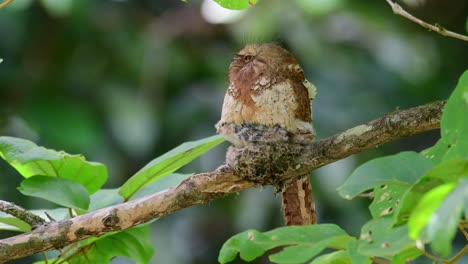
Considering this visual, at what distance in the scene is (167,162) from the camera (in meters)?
2.14

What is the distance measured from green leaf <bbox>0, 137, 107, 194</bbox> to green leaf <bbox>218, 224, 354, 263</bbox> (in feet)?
2.21

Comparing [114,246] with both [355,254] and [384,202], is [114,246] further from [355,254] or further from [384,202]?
[355,254]

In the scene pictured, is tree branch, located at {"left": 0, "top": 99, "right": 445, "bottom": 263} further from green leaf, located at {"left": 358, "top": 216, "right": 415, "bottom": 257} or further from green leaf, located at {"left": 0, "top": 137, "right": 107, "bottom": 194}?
green leaf, located at {"left": 358, "top": 216, "right": 415, "bottom": 257}

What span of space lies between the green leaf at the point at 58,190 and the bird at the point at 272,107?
0.41 m

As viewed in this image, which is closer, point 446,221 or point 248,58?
point 446,221

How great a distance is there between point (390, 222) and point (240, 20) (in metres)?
4.19

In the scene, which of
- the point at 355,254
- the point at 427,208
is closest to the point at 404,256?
the point at 355,254

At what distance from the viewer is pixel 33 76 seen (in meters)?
6.00

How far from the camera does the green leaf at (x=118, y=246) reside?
2.14 metres

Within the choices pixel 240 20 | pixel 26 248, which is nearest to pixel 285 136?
pixel 26 248

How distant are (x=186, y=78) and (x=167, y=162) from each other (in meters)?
3.88

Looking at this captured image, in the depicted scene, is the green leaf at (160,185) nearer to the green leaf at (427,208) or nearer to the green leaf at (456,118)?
the green leaf at (456,118)

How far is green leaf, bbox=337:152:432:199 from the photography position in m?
1.31

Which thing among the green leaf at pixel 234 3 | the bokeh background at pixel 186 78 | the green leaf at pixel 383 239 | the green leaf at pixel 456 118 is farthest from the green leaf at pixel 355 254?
the bokeh background at pixel 186 78
